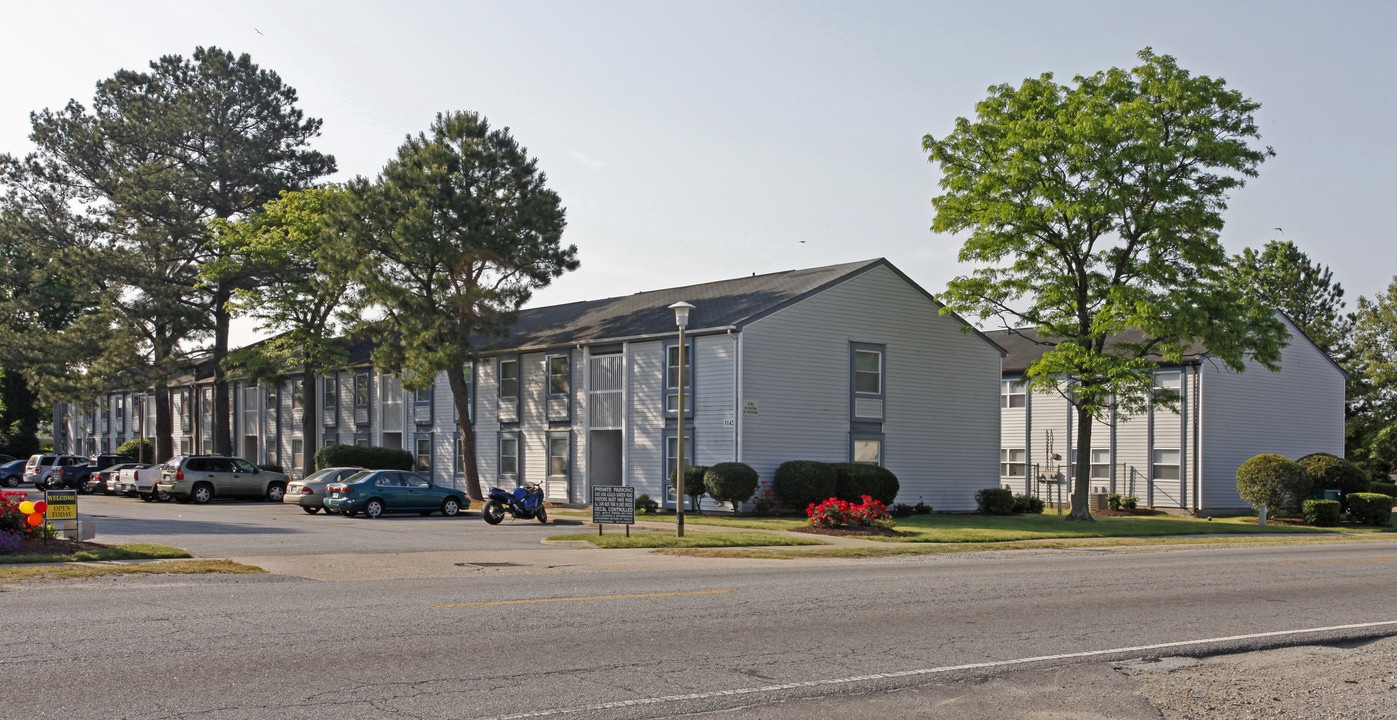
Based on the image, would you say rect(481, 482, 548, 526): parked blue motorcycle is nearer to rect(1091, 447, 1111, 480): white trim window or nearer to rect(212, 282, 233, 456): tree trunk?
rect(1091, 447, 1111, 480): white trim window

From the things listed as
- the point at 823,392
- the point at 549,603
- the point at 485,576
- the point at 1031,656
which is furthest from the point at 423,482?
the point at 1031,656

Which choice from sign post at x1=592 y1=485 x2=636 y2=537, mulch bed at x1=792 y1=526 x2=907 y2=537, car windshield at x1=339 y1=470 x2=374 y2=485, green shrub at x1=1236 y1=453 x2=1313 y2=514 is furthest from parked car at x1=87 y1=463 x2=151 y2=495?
green shrub at x1=1236 y1=453 x2=1313 y2=514

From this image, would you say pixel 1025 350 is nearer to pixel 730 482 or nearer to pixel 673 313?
pixel 673 313

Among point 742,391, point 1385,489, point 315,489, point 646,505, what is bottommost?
point 1385,489

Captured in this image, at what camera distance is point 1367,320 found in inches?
2443

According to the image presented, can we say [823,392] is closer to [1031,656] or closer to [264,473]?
[264,473]

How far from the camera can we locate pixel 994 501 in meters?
39.5

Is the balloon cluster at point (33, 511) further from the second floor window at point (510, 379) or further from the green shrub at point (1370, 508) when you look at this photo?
the green shrub at point (1370, 508)

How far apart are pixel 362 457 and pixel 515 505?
661 inches

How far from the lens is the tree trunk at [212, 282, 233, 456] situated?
180 ft

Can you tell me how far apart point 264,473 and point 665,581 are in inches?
1220

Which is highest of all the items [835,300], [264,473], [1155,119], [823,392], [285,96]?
[285,96]

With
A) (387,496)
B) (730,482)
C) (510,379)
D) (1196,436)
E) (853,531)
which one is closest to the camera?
(853,531)

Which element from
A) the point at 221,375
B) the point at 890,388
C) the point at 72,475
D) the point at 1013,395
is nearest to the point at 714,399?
the point at 890,388
